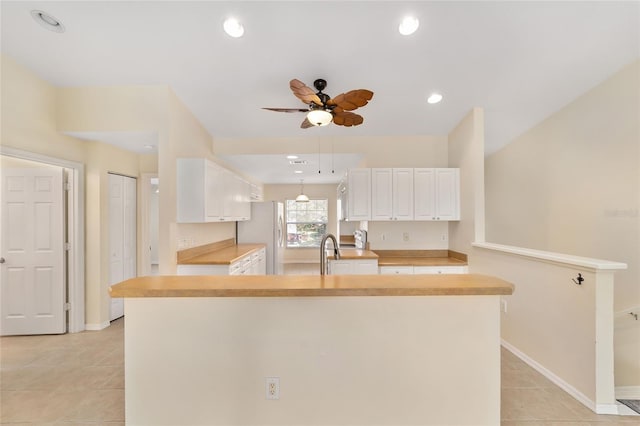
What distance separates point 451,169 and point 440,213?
66cm

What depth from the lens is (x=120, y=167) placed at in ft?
13.1

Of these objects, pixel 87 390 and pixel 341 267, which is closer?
pixel 87 390

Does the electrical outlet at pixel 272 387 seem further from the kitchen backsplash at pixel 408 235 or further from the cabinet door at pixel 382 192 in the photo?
the kitchen backsplash at pixel 408 235

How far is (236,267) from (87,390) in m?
1.81

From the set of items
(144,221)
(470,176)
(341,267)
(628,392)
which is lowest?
(628,392)

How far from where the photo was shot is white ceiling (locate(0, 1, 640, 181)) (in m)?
2.31

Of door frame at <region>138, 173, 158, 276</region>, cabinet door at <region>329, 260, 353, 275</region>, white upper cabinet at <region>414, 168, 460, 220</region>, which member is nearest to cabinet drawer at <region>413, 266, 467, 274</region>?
white upper cabinet at <region>414, 168, 460, 220</region>

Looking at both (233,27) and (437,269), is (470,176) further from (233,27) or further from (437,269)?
→ (233,27)

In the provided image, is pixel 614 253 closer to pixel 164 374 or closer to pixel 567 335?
pixel 567 335

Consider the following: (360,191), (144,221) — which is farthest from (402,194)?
(144,221)

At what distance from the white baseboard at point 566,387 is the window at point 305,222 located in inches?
232

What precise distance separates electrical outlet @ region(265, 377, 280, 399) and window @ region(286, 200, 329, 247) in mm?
6761

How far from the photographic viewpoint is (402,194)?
4.08 meters

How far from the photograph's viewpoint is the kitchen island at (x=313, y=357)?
1635 millimetres
